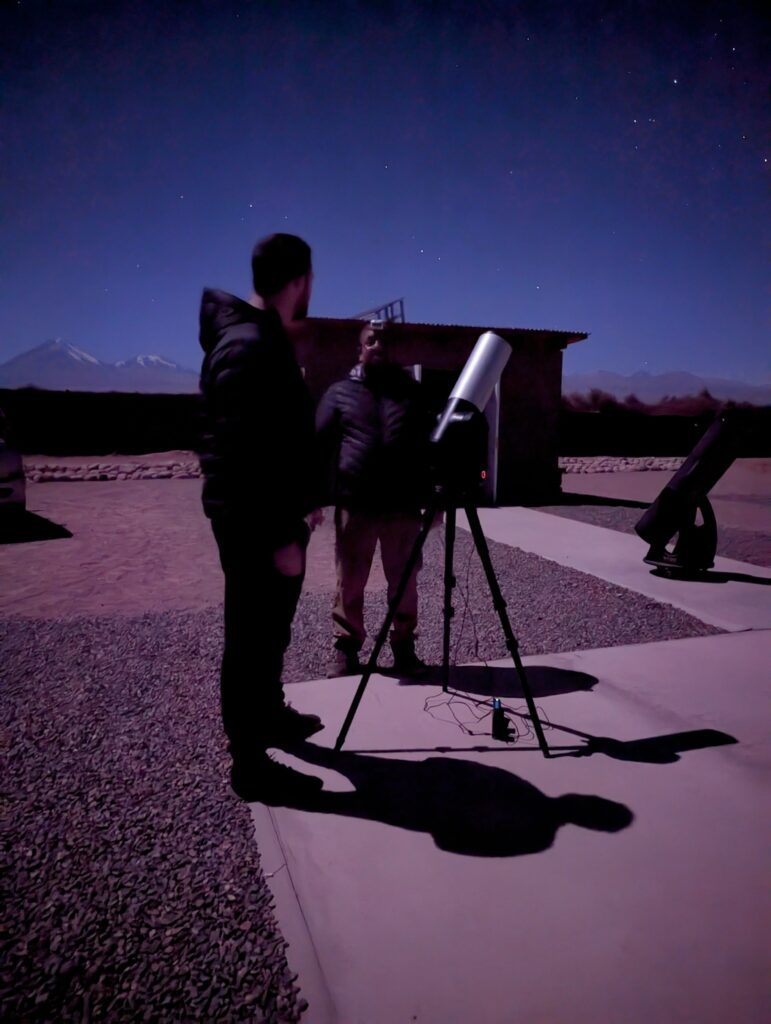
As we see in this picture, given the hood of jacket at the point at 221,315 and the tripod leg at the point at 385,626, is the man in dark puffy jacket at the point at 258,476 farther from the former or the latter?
the tripod leg at the point at 385,626

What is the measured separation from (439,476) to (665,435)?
86.3ft

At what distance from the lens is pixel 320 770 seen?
2420 mm

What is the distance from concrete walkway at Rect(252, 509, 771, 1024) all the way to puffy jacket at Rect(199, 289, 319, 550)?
1046 mm

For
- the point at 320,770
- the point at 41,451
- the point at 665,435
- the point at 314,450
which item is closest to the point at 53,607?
the point at 320,770

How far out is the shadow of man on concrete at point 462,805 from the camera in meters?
2.02

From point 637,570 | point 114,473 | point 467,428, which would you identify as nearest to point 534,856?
point 467,428

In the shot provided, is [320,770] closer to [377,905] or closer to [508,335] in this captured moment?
[377,905]

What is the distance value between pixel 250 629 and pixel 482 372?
1.35 metres

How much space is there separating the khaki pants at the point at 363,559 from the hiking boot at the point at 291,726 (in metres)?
0.68

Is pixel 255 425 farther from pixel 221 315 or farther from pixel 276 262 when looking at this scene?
pixel 276 262

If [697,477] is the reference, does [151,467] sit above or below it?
below

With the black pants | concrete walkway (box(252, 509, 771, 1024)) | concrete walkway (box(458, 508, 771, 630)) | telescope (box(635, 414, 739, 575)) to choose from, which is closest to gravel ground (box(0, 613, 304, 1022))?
concrete walkway (box(252, 509, 771, 1024))

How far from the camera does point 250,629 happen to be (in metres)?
2.12

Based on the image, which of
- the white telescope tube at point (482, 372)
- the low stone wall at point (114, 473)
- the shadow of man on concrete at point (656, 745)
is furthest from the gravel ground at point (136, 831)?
the low stone wall at point (114, 473)
